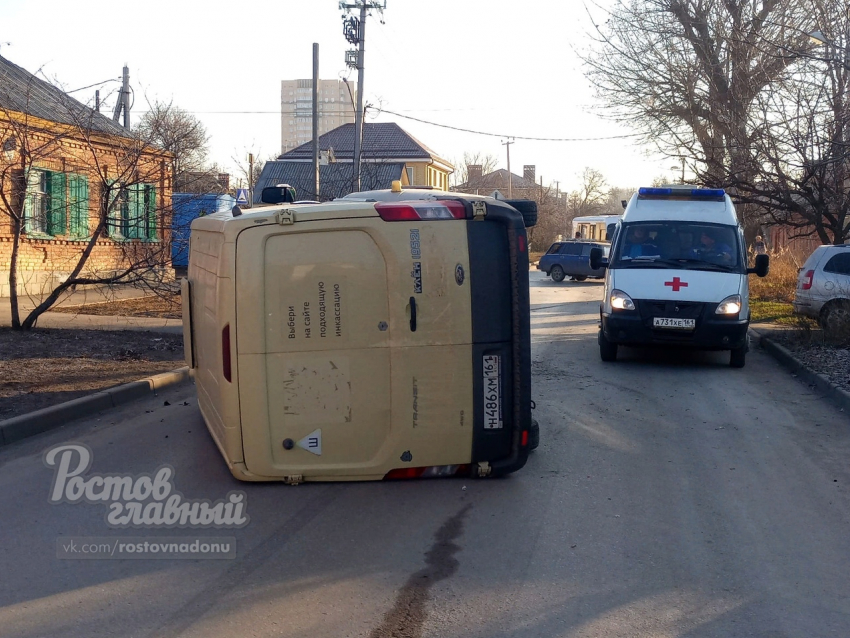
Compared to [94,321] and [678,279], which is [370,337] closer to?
[678,279]

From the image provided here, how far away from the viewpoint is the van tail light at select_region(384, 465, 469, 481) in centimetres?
592

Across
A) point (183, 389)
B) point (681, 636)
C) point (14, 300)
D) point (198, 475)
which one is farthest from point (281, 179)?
point (681, 636)

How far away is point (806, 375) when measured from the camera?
10.9 meters

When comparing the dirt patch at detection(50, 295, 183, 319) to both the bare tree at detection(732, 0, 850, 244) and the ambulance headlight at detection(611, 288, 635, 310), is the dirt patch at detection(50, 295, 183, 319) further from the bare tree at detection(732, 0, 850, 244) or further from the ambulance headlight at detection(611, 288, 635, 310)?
the bare tree at detection(732, 0, 850, 244)

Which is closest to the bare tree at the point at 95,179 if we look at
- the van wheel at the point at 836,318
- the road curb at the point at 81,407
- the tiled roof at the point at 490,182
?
the road curb at the point at 81,407

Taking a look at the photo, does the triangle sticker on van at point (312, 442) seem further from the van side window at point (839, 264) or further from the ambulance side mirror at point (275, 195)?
the van side window at point (839, 264)

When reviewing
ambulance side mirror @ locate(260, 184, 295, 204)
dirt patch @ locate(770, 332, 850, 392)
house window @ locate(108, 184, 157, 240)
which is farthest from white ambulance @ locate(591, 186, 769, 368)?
house window @ locate(108, 184, 157, 240)

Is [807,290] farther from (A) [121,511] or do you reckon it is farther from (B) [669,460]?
(A) [121,511]

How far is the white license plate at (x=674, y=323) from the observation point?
11.1 meters

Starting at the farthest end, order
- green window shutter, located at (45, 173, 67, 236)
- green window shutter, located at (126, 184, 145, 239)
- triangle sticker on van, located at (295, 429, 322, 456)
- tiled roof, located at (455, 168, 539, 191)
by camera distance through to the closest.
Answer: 1. tiled roof, located at (455, 168, 539, 191)
2. green window shutter, located at (45, 173, 67, 236)
3. green window shutter, located at (126, 184, 145, 239)
4. triangle sticker on van, located at (295, 429, 322, 456)

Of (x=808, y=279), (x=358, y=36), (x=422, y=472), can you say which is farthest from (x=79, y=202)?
(x=358, y=36)

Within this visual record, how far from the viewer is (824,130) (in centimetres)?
1446

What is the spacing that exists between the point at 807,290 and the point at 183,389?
1091 centimetres

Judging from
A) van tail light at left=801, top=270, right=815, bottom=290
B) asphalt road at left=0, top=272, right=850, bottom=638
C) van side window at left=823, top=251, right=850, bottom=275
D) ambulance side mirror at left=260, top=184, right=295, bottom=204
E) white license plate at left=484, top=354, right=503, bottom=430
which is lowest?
asphalt road at left=0, top=272, right=850, bottom=638
